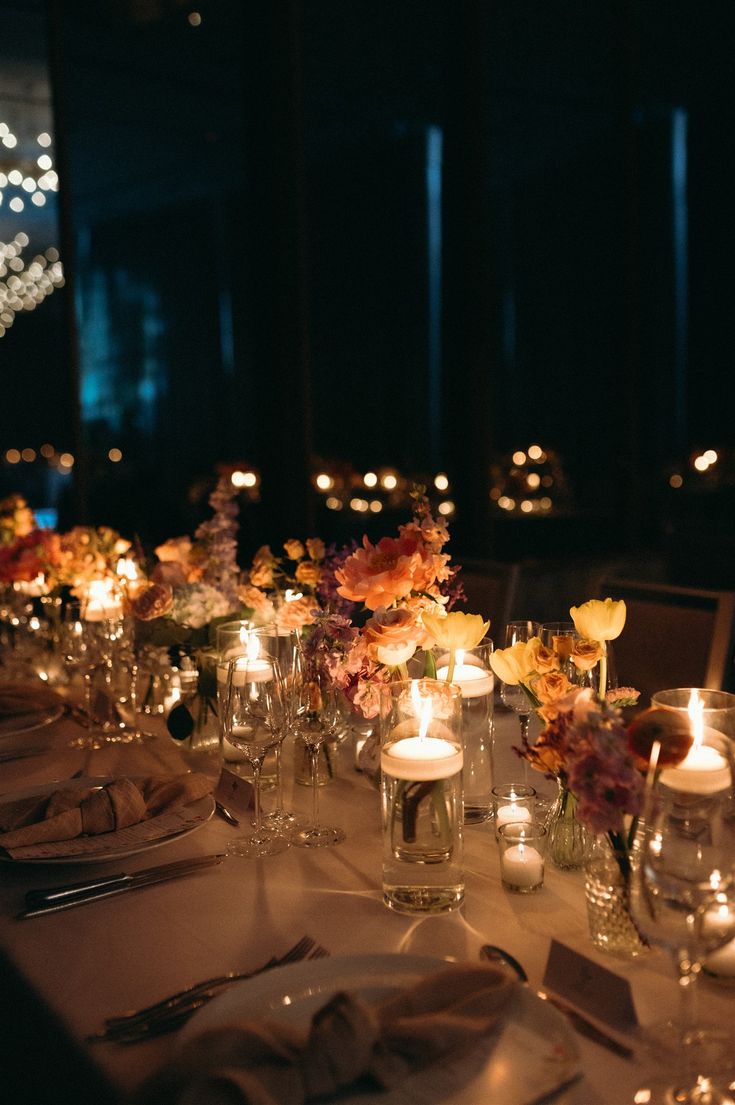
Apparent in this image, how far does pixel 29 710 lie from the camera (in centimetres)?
193

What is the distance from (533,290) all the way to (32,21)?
3.80 meters

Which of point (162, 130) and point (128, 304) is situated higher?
point (162, 130)

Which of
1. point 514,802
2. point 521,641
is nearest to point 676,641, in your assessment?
point 521,641

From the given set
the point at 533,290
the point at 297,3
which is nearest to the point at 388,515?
the point at 533,290

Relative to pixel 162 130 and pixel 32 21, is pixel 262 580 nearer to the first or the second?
pixel 32 21

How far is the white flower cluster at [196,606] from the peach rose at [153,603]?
0.03 meters

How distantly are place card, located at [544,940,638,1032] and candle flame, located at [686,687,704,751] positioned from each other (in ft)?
0.71

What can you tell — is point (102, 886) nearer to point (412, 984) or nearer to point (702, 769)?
point (412, 984)

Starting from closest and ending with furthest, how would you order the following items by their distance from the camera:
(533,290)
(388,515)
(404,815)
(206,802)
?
(404,815) < (206,802) < (388,515) < (533,290)

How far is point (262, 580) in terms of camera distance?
173cm

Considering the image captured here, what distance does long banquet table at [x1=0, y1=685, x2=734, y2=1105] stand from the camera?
859 millimetres

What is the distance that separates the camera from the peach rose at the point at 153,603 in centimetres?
174

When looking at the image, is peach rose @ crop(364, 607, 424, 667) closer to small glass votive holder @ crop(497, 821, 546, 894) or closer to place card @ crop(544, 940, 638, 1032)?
small glass votive holder @ crop(497, 821, 546, 894)

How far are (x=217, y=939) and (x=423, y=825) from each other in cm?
25
